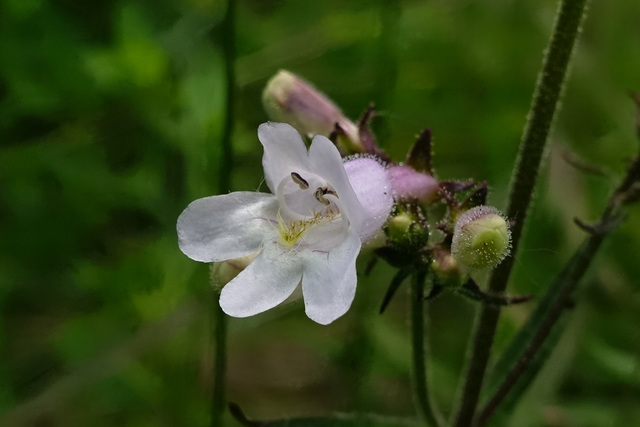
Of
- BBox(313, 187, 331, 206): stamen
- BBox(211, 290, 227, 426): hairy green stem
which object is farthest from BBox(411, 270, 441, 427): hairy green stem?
BBox(211, 290, 227, 426): hairy green stem

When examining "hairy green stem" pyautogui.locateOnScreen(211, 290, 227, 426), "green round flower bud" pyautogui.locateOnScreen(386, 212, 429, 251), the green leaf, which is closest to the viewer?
"green round flower bud" pyautogui.locateOnScreen(386, 212, 429, 251)

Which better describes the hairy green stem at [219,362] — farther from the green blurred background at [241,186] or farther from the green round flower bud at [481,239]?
the green round flower bud at [481,239]

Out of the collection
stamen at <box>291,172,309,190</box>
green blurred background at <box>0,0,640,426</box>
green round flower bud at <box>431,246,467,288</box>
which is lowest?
green blurred background at <box>0,0,640,426</box>

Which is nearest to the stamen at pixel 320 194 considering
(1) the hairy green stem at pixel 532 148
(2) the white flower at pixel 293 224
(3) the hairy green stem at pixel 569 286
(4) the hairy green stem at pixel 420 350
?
(2) the white flower at pixel 293 224

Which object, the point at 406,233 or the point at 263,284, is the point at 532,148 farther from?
the point at 263,284

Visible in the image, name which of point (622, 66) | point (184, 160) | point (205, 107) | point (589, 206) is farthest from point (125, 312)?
point (622, 66)

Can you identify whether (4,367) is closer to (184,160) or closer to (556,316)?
(184,160)

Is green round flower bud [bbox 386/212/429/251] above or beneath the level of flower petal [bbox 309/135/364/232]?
beneath

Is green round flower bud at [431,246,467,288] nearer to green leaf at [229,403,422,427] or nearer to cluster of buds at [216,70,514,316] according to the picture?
cluster of buds at [216,70,514,316]

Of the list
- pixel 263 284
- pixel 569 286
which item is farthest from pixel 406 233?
pixel 569 286
